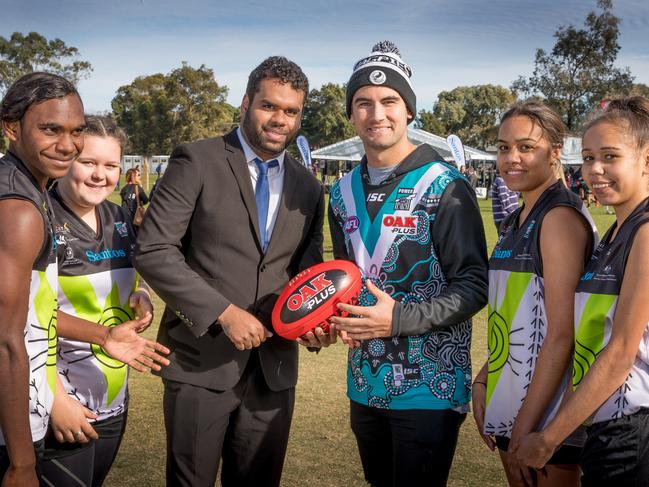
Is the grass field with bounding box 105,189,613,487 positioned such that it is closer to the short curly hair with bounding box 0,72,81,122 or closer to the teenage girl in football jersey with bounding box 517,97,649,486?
the teenage girl in football jersey with bounding box 517,97,649,486

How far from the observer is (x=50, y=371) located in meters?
2.56

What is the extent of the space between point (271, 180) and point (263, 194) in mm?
111

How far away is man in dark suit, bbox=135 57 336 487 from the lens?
10.8 feet

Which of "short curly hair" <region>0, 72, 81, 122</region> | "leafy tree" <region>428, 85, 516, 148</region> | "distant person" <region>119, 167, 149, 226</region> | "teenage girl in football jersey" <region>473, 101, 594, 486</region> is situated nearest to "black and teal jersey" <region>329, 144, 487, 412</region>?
"teenage girl in football jersey" <region>473, 101, 594, 486</region>

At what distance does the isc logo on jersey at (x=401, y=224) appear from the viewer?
3.21 metres

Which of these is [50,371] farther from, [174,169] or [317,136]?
[317,136]

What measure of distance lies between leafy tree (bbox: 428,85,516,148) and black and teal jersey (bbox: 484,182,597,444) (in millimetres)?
76894

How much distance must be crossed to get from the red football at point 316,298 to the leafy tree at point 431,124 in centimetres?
7534

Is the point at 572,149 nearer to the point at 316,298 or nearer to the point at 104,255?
the point at 316,298

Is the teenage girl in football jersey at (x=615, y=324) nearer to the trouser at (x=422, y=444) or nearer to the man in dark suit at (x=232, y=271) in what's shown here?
the trouser at (x=422, y=444)

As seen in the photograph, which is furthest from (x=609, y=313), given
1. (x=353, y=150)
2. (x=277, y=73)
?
(x=353, y=150)

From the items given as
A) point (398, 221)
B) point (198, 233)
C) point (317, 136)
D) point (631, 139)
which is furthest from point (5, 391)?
point (317, 136)

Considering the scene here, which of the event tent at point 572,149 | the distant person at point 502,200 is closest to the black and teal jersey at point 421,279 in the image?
the event tent at point 572,149

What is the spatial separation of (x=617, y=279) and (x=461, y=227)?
860 mm
